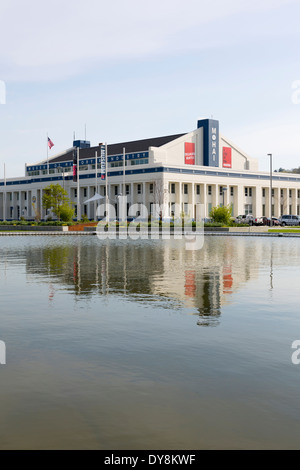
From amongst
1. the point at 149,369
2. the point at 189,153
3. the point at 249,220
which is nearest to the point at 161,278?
the point at 149,369

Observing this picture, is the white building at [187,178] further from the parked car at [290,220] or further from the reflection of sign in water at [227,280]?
the reflection of sign in water at [227,280]

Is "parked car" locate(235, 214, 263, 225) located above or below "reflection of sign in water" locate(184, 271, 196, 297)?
above

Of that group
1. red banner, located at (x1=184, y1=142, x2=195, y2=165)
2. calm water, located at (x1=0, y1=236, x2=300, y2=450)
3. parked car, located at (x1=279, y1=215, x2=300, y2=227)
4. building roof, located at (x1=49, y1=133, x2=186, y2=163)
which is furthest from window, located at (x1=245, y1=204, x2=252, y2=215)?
calm water, located at (x1=0, y1=236, x2=300, y2=450)

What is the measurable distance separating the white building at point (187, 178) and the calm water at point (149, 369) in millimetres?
82339

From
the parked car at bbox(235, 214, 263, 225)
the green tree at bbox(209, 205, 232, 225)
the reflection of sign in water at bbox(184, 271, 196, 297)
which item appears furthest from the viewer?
the parked car at bbox(235, 214, 263, 225)

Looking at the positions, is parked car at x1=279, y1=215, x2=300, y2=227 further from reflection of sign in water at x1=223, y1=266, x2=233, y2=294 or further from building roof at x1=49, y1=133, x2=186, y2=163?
reflection of sign in water at x1=223, y1=266, x2=233, y2=294

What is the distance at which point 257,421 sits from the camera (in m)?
5.49

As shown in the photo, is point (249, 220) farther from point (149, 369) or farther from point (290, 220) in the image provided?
point (149, 369)

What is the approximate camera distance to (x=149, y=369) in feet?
24.0

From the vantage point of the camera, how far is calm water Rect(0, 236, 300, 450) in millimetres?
5223

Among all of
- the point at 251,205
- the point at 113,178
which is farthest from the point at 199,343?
the point at 251,205

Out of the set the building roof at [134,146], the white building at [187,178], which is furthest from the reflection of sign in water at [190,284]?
the building roof at [134,146]

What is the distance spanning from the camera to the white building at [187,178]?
10100 centimetres

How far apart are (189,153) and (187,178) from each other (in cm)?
806
